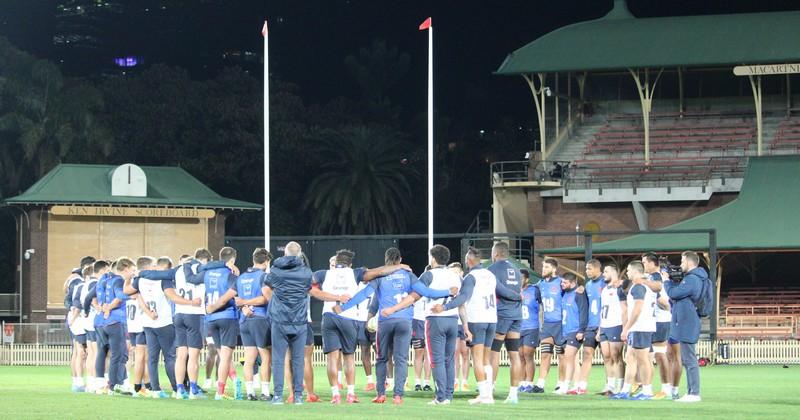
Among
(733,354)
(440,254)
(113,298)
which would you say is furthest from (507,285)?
(733,354)

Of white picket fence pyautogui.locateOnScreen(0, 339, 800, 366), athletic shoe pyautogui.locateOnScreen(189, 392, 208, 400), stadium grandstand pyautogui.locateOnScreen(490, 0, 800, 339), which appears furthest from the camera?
stadium grandstand pyautogui.locateOnScreen(490, 0, 800, 339)

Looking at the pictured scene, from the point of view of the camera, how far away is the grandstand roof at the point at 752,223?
45.0 metres

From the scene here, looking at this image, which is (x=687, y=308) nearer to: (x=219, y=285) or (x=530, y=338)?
(x=530, y=338)

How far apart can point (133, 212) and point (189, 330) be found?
30.6 m

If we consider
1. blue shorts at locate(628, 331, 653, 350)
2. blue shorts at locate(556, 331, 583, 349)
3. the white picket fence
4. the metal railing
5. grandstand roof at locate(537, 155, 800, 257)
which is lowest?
the white picket fence

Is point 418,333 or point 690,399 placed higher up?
point 418,333

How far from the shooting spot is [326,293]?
1973 cm

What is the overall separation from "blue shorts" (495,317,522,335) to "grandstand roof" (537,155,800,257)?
23.4m

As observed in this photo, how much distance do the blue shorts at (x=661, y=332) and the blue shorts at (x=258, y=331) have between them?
18.5ft

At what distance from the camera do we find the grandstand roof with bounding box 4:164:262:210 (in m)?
49.3

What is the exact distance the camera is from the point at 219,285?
65.9 ft

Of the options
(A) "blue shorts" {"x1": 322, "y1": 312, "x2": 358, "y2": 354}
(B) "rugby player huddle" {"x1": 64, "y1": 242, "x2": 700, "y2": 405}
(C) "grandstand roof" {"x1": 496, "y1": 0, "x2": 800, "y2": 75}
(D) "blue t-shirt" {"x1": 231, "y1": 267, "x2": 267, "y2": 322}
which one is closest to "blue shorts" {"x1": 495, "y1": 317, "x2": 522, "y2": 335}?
(B) "rugby player huddle" {"x1": 64, "y1": 242, "x2": 700, "y2": 405}

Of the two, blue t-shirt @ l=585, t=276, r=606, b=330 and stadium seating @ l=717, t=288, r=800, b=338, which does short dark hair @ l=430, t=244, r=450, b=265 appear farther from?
stadium seating @ l=717, t=288, r=800, b=338

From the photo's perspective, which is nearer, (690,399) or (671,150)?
(690,399)
